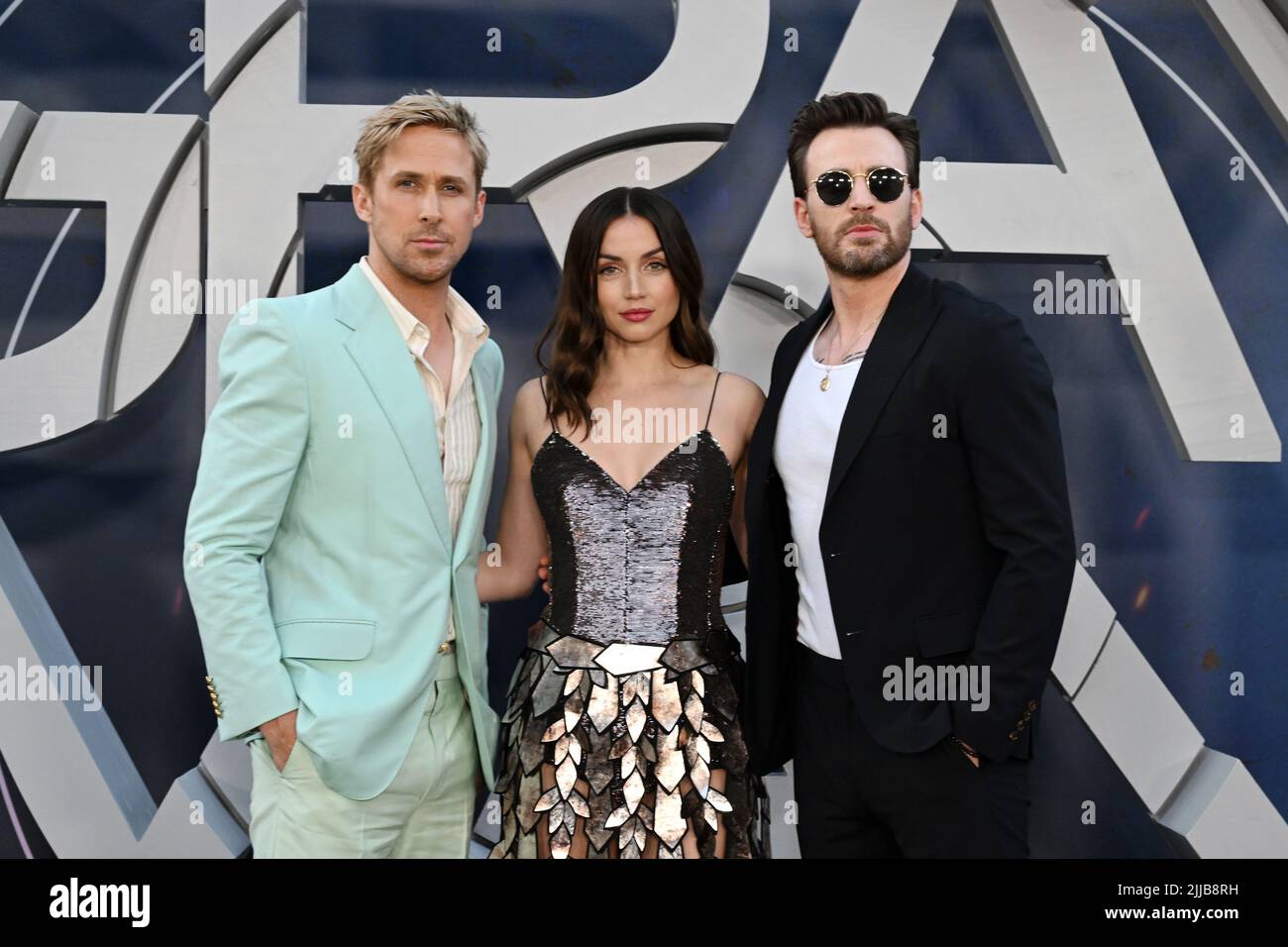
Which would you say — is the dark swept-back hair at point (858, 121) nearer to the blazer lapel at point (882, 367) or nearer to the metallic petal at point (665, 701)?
the blazer lapel at point (882, 367)

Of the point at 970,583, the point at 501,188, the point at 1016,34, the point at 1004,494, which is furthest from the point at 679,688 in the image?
the point at 1016,34

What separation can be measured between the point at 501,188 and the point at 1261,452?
8.67 ft

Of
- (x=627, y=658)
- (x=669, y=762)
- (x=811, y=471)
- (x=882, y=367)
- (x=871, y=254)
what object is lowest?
(x=669, y=762)

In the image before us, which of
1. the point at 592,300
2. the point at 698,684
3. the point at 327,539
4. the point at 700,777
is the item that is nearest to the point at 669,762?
the point at 700,777

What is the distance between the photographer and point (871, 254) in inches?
99.9

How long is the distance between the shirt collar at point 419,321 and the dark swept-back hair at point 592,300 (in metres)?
0.24

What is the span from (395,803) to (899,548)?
1.31m

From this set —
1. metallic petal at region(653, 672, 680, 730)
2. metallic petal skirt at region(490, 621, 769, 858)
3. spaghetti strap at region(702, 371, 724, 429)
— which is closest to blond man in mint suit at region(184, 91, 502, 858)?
metallic petal skirt at region(490, 621, 769, 858)

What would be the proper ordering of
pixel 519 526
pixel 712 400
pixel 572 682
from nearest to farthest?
pixel 572 682 < pixel 712 400 < pixel 519 526

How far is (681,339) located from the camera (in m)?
2.88

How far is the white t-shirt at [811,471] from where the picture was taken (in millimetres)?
2473

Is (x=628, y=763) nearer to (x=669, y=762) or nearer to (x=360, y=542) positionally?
(x=669, y=762)

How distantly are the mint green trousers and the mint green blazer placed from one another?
53 millimetres

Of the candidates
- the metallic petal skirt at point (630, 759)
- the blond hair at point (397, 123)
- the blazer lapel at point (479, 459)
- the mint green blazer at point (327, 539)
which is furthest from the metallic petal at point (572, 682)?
the blond hair at point (397, 123)
